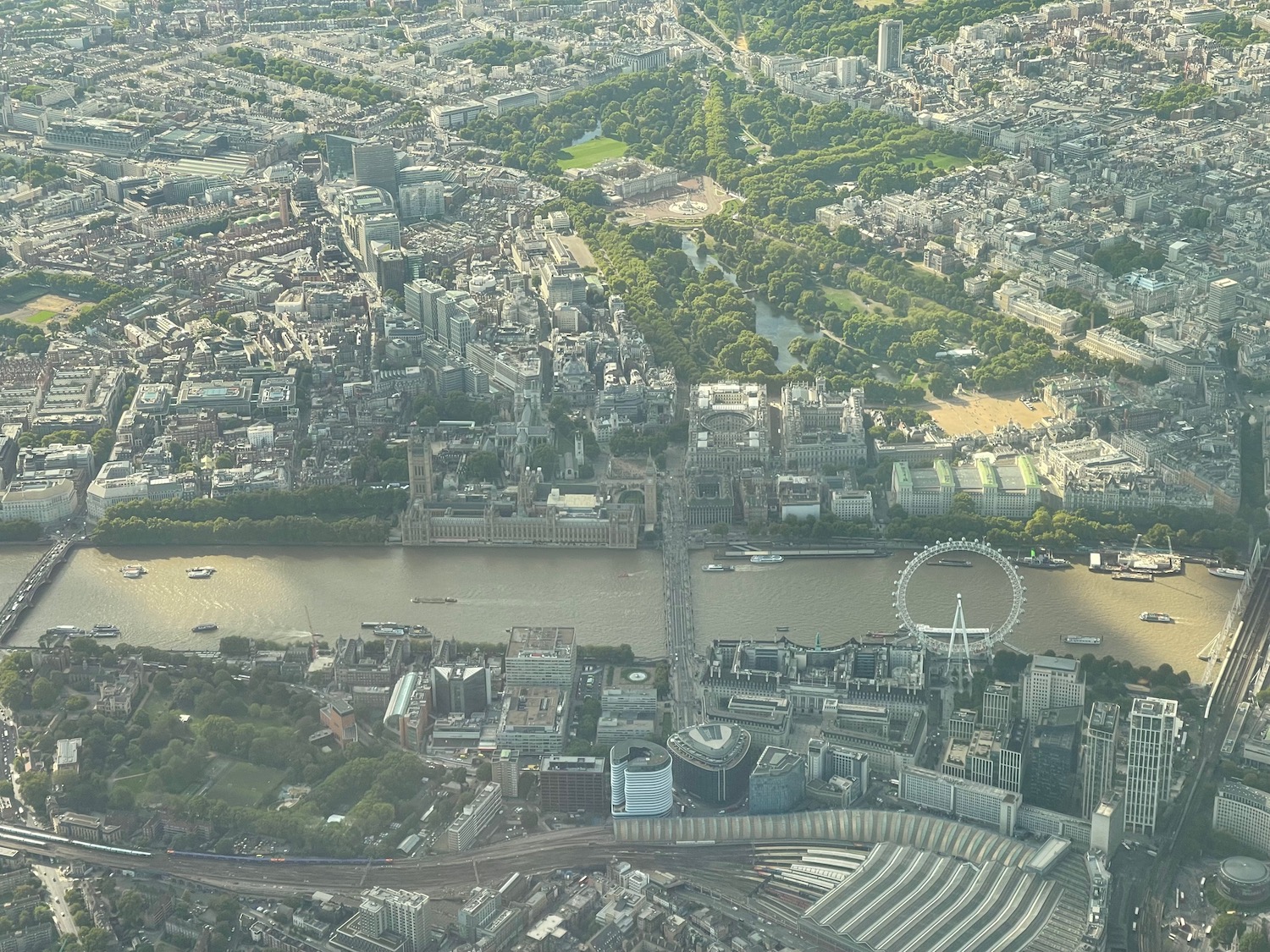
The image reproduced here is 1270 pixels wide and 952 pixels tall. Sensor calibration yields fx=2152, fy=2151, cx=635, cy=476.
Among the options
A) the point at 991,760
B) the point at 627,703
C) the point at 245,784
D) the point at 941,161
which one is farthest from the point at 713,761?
the point at 941,161

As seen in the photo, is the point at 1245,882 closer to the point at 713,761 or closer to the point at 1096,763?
the point at 1096,763

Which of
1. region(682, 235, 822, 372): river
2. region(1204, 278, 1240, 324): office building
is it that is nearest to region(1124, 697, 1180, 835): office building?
region(682, 235, 822, 372): river

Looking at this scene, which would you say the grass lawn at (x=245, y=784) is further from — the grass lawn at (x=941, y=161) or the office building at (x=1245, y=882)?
the grass lawn at (x=941, y=161)

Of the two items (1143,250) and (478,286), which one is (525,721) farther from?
(1143,250)

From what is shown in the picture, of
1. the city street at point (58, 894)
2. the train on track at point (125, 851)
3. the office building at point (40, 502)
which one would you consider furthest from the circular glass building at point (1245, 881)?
the office building at point (40, 502)

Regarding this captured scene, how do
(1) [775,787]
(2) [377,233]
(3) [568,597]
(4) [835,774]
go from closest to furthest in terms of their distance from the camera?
(1) [775,787]
(4) [835,774]
(3) [568,597]
(2) [377,233]

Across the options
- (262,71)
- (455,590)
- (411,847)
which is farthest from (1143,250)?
(262,71)

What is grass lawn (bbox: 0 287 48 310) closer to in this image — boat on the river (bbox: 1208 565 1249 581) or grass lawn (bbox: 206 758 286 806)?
grass lawn (bbox: 206 758 286 806)
